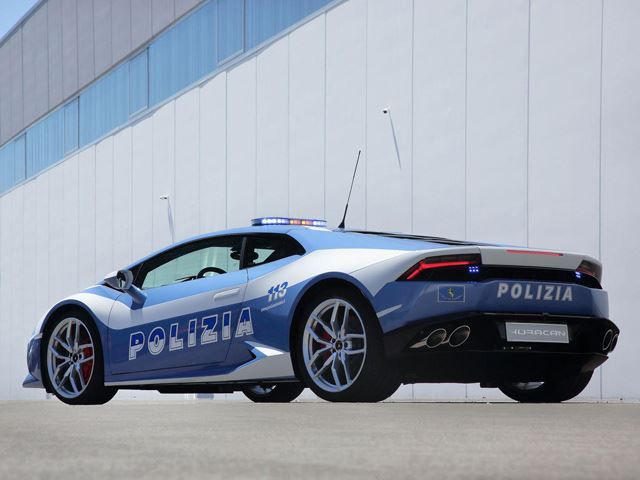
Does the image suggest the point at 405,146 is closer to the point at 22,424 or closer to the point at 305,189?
the point at 305,189

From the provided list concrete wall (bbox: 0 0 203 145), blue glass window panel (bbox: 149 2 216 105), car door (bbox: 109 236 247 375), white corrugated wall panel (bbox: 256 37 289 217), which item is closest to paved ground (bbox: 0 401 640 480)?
car door (bbox: 109 236 247 375)

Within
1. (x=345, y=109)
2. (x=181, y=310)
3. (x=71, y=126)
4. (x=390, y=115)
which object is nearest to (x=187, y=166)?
(x=345, y=109)

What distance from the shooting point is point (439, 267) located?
6898mm

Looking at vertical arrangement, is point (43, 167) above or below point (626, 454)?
above

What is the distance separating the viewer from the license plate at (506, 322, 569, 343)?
698 centimetres

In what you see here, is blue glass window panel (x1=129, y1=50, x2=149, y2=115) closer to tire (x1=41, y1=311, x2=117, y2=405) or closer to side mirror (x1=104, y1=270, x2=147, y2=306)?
tire (x1=41, y1=311, x2=117, y2=405)

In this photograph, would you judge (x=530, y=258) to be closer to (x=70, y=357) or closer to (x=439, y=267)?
(x=439, y=267)

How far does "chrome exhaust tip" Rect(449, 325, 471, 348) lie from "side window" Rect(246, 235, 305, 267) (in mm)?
1335

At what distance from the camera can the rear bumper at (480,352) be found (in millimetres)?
6793

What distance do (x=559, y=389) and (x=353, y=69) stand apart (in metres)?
9.02

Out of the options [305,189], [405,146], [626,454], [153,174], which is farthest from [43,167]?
[626,454]

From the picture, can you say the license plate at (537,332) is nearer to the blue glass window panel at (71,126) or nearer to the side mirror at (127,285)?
the side mirror at (127,285)

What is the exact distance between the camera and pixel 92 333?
889 cm

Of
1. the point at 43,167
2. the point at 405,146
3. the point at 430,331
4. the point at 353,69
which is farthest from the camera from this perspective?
the point at 43,167
